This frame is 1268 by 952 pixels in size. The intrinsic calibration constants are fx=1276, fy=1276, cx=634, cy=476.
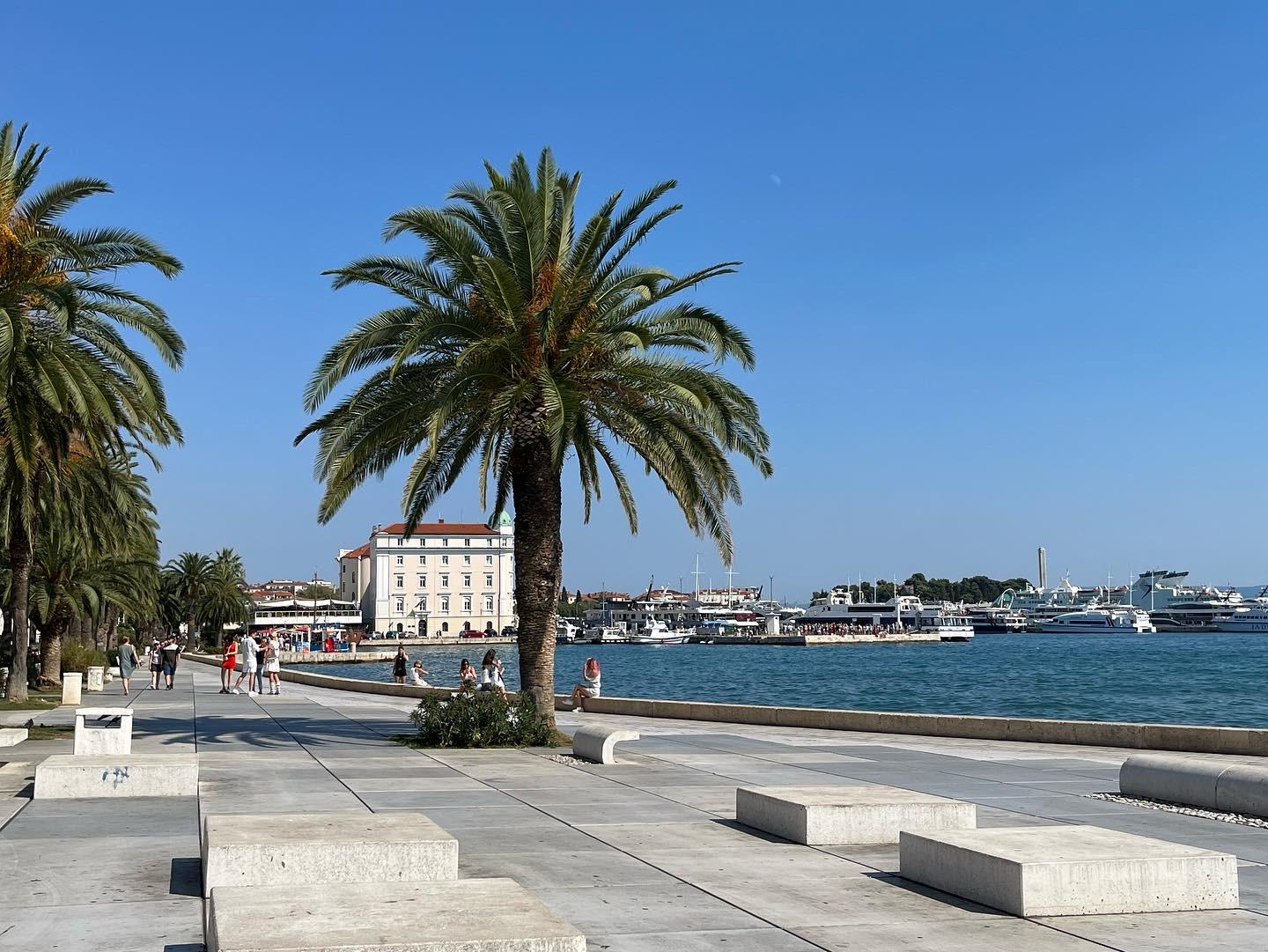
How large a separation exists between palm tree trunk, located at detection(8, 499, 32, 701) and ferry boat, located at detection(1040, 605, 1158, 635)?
176199 millimetres

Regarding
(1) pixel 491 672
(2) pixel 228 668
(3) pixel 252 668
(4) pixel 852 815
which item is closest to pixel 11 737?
(1) pixel 491 672

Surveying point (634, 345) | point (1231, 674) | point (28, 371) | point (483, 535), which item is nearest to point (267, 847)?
point (634, 345)

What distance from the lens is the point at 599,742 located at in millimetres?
16984

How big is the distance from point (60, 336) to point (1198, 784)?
17290 millimetres

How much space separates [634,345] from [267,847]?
1218 cm

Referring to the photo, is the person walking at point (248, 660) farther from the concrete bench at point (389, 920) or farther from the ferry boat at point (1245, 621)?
the ferry boat at point (1245, 621)

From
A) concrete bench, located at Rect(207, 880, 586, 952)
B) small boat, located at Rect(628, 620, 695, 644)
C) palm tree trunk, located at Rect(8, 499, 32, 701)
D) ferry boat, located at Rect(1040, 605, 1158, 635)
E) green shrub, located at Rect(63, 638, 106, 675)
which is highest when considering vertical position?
palm tree trunk, located at Rect(8, 499, 32, 701)

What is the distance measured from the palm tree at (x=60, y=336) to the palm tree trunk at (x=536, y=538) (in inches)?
255

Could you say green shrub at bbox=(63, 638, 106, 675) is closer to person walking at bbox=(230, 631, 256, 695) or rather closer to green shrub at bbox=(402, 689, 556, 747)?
person walking at bbox=(230, 631, 256, 695)

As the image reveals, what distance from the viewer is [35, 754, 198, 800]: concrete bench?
41.6 feet

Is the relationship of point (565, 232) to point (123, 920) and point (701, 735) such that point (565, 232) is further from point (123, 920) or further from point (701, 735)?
point (123, 920)

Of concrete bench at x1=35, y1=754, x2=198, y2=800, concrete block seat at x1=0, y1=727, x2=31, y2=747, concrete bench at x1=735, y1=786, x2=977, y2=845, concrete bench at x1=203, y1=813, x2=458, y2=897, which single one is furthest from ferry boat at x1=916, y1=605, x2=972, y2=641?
concrete bench at x1=203, y1=813, x2=458, y2=897

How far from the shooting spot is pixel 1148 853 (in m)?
8.09

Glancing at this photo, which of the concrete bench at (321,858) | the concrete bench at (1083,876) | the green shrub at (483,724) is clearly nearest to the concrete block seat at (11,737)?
the green shrub at (483,724)
